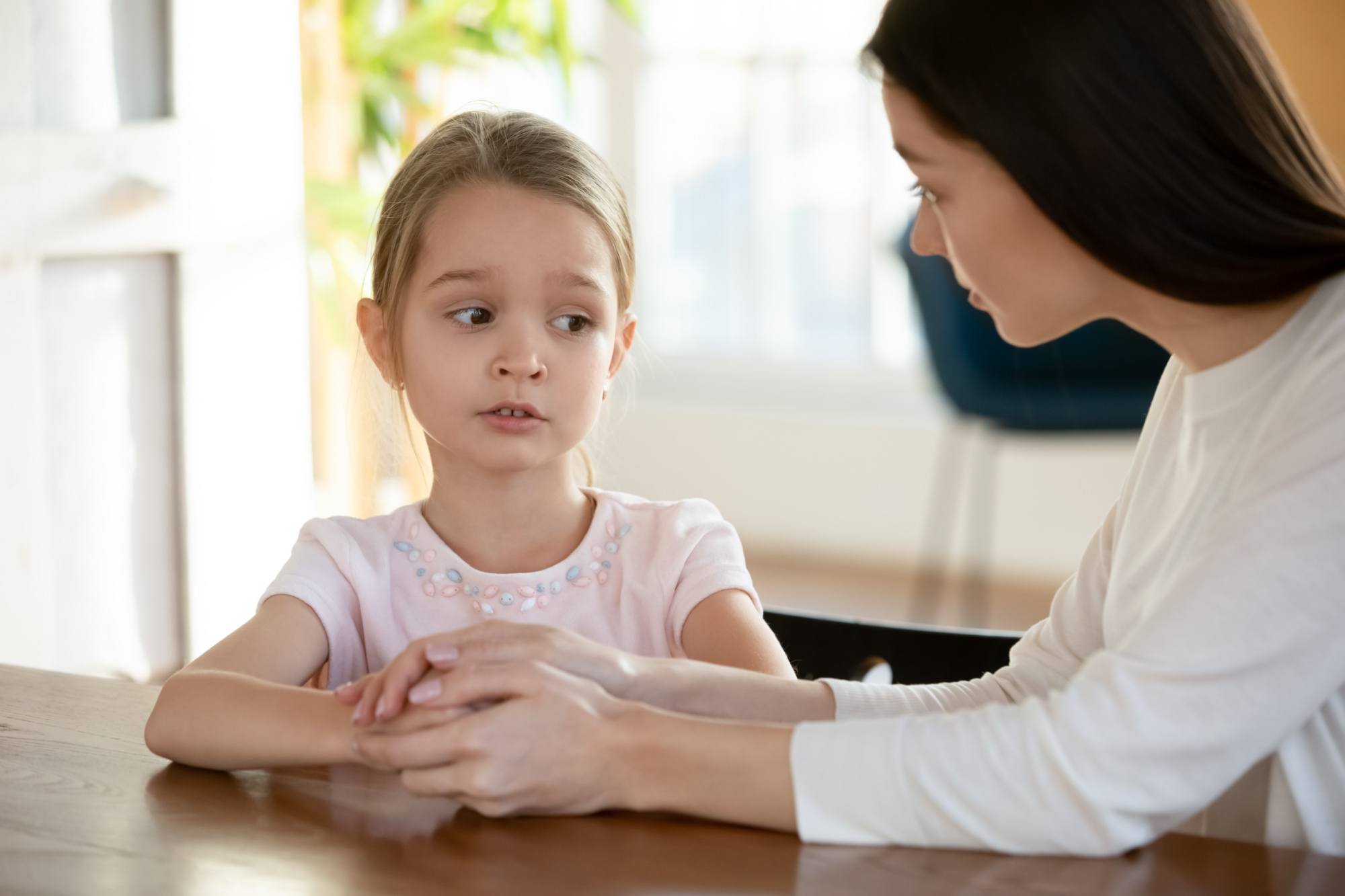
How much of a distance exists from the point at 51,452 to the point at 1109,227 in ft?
6.50

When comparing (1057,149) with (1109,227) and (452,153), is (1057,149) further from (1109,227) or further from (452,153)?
(452,153)

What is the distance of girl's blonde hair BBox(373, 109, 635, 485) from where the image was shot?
142 centimetres

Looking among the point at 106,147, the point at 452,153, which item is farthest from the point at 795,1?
the point at 452,153

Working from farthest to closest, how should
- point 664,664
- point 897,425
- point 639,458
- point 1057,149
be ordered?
point 639,458 < point 897,425 < point 664,664 < point 1057,149

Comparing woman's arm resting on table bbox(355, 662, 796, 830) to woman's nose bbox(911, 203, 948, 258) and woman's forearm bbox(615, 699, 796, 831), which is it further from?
woman's nose bbox(911, 203, 948, 258)

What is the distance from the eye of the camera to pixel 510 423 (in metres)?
1.35

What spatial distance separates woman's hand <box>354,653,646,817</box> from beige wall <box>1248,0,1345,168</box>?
3.14 metres

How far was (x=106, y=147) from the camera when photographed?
2.45 meters

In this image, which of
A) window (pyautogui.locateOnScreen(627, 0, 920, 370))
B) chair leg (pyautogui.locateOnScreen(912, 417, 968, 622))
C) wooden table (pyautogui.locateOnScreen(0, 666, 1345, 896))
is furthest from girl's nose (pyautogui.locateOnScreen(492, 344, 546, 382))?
window (pyautogui.locateOnScreen(627, 0, 920, 370))

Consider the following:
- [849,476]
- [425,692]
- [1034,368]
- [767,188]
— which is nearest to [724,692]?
[425,692]

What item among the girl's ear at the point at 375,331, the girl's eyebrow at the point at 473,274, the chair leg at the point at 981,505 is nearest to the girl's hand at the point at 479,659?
the girl's eyebrow at the point at 473,274

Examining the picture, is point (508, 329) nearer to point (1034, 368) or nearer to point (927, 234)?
point (927, 234)

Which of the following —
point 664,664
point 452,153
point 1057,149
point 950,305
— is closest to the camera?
point 1057,149

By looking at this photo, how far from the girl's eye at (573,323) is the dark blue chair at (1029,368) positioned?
2007mm
